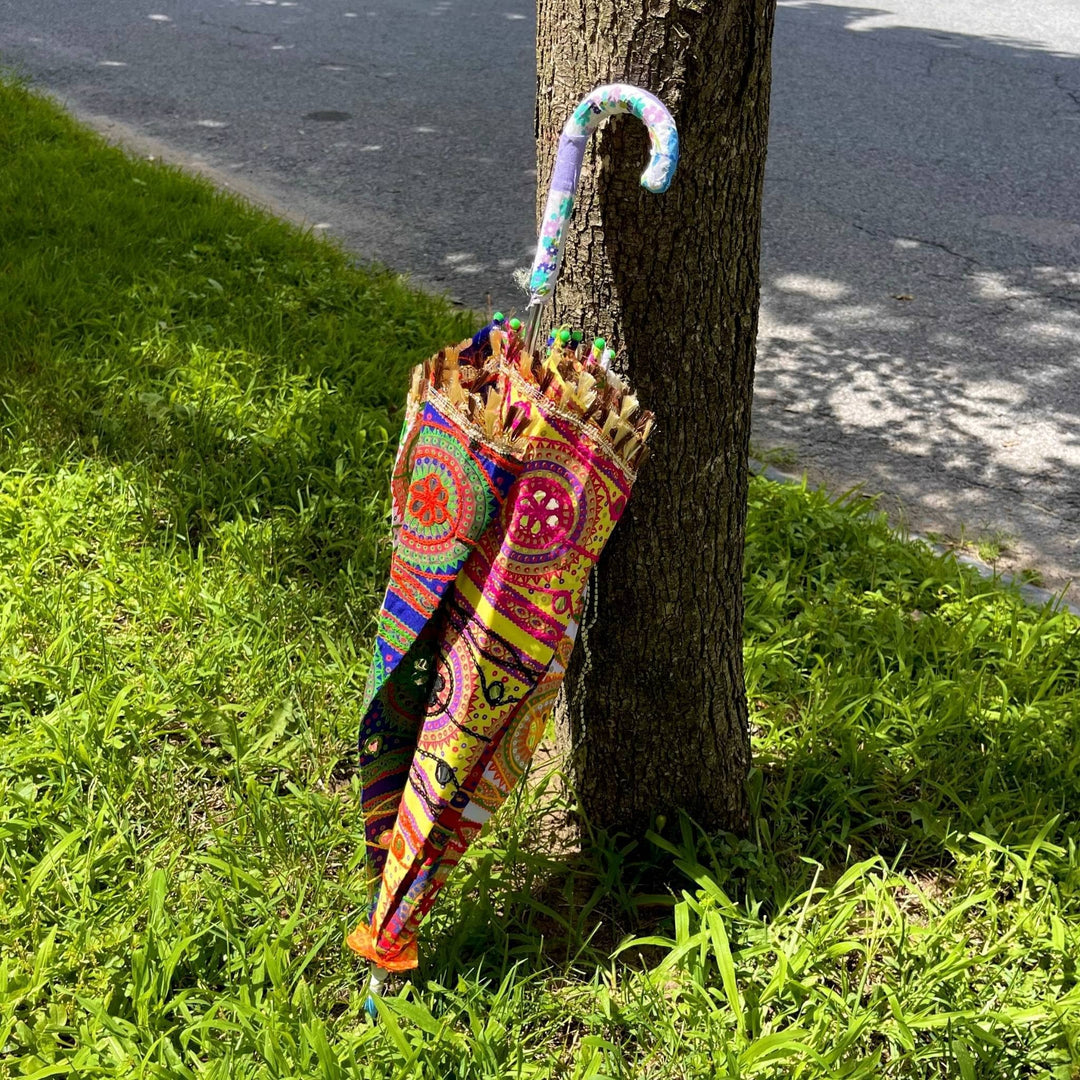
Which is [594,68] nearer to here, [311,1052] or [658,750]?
[658,750]

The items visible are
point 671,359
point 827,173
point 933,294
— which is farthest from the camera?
point 827,173

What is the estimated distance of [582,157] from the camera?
5.69ft

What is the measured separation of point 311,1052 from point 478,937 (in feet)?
1.26

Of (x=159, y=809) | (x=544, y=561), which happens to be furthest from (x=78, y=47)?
(x=544, y=561)

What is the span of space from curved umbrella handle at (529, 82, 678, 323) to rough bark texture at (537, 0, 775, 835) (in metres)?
0.10

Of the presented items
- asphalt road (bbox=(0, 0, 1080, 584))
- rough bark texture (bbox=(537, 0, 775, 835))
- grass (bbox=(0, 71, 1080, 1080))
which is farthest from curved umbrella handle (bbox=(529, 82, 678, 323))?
asphalt road (bbox=(0, 0, 1080, 584))

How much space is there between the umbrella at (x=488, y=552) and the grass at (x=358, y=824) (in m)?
0.26

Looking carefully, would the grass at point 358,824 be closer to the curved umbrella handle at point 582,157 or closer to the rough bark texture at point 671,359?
the rough bark texture at point 671,359

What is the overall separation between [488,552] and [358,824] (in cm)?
88

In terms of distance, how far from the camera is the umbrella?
1673 mm

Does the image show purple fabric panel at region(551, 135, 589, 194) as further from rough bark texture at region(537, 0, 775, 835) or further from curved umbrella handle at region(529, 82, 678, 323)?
rough bark texture at region(537, 0, 775, 835)

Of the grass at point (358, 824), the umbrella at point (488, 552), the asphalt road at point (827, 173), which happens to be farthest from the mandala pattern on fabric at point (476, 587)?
the asphalt road at point (827, 173)

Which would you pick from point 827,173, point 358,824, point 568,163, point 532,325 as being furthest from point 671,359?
point 827,173

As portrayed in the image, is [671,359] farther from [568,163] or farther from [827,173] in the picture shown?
[827,173]
